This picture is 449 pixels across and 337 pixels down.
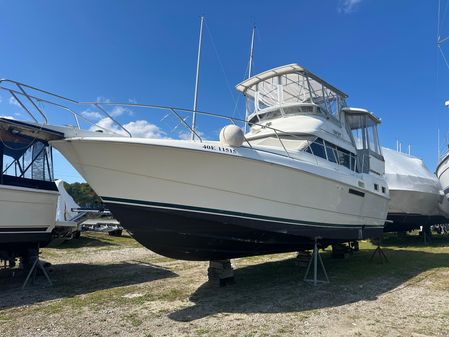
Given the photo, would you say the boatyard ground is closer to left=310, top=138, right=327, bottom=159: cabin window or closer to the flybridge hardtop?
left=310, top=138, right=327, bottom=159: cabin window

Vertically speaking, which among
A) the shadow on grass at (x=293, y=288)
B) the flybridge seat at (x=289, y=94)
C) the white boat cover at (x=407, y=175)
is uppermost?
the flybridge seat at (x=289, y=94)

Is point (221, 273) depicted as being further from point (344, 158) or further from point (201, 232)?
point (344, 158)

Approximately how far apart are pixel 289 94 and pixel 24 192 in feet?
24.2

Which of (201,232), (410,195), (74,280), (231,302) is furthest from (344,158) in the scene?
(410,195)

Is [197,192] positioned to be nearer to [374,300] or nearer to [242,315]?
[242,315]

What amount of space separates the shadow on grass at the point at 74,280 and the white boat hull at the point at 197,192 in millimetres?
2234

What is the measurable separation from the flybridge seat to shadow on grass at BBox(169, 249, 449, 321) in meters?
4.22

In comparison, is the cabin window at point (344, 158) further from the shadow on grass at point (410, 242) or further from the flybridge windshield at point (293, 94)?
the shadow on grass at point (410, 242)

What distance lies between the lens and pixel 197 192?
19.6ft

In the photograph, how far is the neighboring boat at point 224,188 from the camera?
577cm

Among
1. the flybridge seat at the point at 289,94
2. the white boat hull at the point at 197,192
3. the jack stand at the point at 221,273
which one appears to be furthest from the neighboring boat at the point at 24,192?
the flybridge seat at the point at 289,94

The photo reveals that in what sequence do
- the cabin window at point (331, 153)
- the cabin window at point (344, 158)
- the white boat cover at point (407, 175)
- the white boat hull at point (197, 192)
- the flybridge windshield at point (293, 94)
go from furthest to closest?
the white boat cover at point (407, 175), the flybridge windshield at point (293, 94), the cabin window at point (344, 158), the cabin window at point (331, 153), the white boat hull at point (197, 192)

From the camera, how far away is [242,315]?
218 inches

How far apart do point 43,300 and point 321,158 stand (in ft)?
20.9
